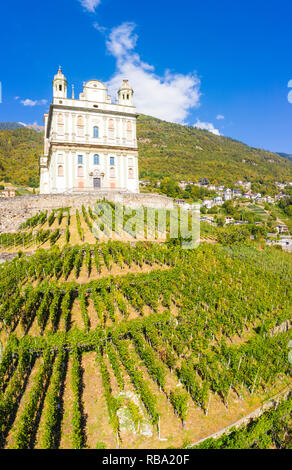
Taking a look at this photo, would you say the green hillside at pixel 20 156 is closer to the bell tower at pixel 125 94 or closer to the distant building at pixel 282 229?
the bell tower at pixel 125 94

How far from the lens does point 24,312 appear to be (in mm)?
13484

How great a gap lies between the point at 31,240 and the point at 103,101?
78.4ft

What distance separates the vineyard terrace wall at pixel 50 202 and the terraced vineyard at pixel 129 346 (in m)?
6.86

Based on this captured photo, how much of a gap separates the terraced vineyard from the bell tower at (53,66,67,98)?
23.2 m

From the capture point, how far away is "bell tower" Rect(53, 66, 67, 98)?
34.3 metres

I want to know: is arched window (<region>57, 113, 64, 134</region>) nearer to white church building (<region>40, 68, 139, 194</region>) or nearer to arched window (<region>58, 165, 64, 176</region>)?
white church building (<region>40, 68, 139, 194</region>)

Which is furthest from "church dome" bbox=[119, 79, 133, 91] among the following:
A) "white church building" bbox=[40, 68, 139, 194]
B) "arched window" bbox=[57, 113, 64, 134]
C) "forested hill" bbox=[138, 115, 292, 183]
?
"forested hill" bbox=[138, 115, 292, 183]

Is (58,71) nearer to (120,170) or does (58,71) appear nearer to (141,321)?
(120,170)

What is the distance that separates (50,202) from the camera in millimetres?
29453

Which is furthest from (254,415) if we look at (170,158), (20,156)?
(170,158)

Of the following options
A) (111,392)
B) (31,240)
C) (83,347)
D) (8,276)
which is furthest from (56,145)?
(111,392)

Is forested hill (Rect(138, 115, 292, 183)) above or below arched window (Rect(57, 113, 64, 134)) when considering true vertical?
above

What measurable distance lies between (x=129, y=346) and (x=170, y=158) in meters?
127

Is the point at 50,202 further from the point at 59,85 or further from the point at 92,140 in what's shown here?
the point at 59,85
